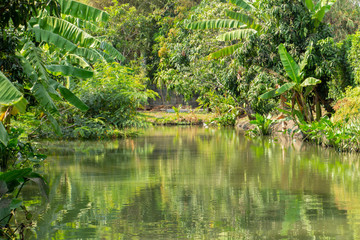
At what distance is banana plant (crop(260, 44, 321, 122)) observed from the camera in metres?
18.1

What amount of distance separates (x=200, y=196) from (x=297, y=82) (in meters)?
10.9

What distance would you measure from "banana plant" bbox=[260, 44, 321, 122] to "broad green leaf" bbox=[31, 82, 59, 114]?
10689mm

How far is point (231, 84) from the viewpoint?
22.9m

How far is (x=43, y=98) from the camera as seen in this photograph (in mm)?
9117

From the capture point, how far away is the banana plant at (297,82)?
1806cm

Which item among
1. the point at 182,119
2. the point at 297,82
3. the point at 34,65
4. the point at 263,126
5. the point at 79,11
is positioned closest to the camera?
the point at 34,65

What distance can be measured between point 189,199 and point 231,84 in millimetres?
15131

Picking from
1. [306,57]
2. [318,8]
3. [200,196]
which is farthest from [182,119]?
[200,196]

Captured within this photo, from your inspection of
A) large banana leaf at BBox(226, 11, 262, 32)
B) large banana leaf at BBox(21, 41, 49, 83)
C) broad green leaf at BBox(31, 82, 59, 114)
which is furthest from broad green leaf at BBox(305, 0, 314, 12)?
broad green leaf at BBox(31, 82, 59, 114)

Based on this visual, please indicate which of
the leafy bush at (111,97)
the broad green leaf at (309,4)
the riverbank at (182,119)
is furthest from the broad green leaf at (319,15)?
the riverbank at (182,119)

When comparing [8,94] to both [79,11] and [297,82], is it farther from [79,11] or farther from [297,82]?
[297,82]

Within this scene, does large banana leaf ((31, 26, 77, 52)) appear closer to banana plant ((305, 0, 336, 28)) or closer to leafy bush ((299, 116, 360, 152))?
leafy bush ((299, 116, 360, 152))

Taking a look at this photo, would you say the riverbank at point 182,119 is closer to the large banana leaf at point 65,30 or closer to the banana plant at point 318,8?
the banana plant at point 318,8

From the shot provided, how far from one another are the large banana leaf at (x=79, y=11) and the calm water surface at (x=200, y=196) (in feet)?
12.1
